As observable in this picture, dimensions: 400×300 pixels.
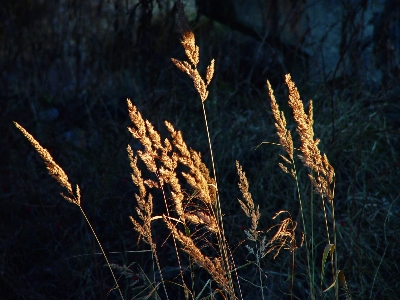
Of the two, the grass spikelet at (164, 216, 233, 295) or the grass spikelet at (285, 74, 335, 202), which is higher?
the grass spikelet at (285, 74, 335, 202)

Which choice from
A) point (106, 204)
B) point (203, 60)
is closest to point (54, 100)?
point (203, 60)

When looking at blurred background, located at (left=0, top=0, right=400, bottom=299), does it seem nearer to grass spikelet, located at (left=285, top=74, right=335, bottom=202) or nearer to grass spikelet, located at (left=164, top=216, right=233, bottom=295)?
grass spikelet, located at (left=164, top=216, right=233, bottom=295)

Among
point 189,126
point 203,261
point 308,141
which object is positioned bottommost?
point 203,261

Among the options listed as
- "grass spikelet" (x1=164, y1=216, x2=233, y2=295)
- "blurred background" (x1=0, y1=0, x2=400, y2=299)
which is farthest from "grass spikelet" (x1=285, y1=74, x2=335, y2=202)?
"blurred background" (x1=0, y1=0, x2=400, y2=299)

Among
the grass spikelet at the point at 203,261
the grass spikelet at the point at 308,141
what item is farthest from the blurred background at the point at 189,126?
the grass spikelet at the point at 308,141

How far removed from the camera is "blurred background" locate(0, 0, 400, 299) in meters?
2.91

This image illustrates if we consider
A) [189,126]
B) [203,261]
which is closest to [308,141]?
[203,261]

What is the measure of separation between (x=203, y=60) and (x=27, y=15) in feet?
4.90

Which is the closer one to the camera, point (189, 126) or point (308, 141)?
point (308, 141)

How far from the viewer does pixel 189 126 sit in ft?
13.3

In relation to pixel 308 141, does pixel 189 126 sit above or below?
below

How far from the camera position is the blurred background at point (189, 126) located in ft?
9.54

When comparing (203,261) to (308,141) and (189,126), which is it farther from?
(189,126)

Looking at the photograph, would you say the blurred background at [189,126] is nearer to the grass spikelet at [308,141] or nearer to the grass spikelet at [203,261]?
the grass spikelet at [203,261]
